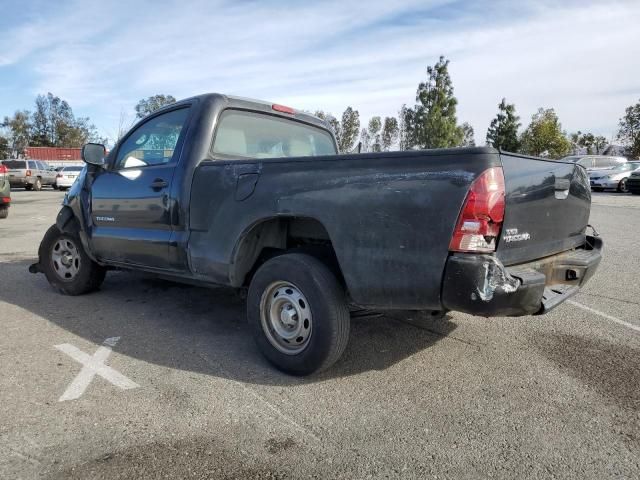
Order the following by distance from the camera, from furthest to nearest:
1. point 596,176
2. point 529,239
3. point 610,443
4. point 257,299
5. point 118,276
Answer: point 596,176
point 118,276
point 257,299
point 529,239
point 610,443

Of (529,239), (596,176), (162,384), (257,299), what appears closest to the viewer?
(529,239)

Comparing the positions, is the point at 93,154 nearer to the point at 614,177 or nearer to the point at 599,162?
the point at 614,177

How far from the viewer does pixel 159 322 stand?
4.43 metres

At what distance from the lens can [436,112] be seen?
4238 cm

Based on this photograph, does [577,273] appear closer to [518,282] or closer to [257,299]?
[518,282]

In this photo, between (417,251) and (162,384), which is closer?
(417,251)

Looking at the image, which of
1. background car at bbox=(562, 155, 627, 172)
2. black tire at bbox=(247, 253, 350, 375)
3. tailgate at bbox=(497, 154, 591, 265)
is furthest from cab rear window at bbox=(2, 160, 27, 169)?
tailgate at bbox=(497, 154, 591, 265)

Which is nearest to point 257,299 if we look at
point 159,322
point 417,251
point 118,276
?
point 417,251

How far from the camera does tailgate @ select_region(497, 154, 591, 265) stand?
2.69 m

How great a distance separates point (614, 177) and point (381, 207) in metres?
25.1

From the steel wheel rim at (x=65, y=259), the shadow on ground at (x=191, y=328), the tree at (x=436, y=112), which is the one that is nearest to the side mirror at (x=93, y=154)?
the steel wheel rim at (x=65, y=259)

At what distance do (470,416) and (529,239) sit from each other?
3.58ft

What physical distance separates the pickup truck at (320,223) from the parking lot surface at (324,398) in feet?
1.49

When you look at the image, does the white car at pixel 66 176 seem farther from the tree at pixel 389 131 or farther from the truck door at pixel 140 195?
the tree at pixel 389 131
